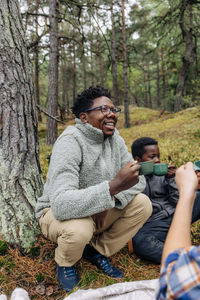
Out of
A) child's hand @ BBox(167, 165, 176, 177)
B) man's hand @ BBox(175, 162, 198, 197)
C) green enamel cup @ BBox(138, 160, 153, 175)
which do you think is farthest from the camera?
child's hand @ BBox(167, 165, 176, 177)

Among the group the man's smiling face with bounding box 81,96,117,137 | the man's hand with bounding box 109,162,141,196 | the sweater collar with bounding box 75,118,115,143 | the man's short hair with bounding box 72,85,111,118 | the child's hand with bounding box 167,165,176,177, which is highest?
the man's short hair with bounding box 72,85,111,118

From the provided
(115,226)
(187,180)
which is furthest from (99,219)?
(187,180)

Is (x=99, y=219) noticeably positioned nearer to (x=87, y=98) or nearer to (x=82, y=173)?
(x=82, y=173)

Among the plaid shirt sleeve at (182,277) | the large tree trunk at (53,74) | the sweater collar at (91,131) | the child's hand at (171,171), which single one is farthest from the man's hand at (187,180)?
the large tree trunk at (53,74)

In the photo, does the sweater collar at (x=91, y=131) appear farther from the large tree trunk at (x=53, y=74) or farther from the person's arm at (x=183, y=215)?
the large tree trunk at (x=53, y=74)

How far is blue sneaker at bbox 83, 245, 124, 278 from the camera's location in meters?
2.26

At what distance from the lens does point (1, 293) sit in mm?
2016

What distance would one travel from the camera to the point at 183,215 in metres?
1.14

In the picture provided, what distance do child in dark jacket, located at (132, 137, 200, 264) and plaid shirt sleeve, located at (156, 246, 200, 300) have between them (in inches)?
67.4

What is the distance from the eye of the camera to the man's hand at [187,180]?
3.97ft

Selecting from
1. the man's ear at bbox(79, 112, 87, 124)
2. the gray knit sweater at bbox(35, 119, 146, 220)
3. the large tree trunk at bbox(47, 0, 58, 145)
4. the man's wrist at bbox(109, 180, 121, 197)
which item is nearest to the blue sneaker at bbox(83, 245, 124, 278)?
the gray knit sweater at bbox(35, 119, 146, 220)

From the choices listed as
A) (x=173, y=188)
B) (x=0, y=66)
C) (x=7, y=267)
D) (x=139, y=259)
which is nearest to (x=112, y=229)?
(x=139, y=259)

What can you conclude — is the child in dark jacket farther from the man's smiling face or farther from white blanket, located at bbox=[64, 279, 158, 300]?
the man's smiling face

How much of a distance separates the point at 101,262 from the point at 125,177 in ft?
3.70
